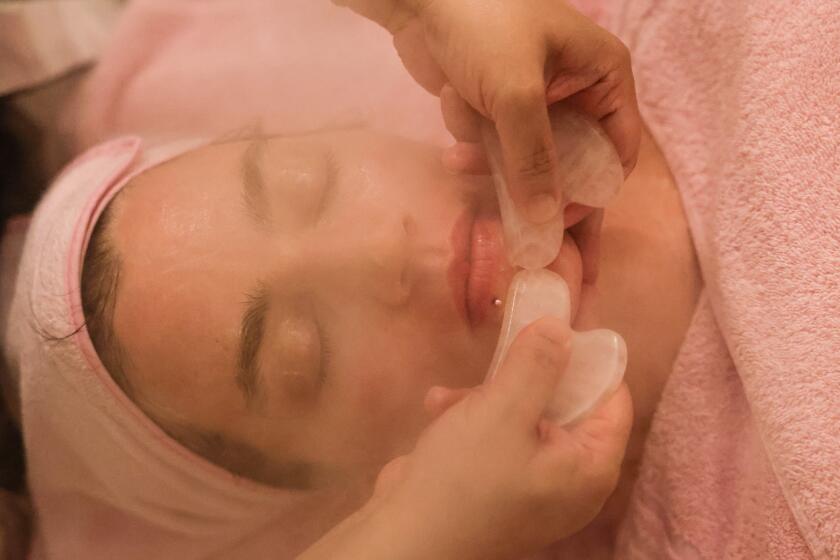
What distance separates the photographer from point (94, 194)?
851 millimetres

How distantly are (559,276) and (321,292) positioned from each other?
8.5 inches

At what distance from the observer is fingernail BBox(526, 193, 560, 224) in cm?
65

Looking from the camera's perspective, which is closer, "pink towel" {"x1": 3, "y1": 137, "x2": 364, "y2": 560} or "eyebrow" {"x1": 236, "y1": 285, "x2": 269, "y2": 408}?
"eyebrow" {"x1": 236, "y1": 285, "x2": 269, "y2": 408}

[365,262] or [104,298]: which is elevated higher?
[365,262]

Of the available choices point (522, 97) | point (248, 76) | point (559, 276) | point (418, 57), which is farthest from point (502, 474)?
point (248, 76)

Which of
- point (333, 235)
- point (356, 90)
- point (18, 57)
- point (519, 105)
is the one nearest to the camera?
point (519, 105)

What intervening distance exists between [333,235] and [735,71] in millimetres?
451

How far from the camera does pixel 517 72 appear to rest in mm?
623

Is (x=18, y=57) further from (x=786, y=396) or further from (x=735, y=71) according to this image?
(x=786, y=396)

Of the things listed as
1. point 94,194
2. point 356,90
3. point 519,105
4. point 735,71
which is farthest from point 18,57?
point 735,71

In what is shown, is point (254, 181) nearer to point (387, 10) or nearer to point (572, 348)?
point (387, 10)

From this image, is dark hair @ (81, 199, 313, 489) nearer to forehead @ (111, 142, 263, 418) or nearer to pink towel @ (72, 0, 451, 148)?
forehead @ (111, 142, 263, 418)

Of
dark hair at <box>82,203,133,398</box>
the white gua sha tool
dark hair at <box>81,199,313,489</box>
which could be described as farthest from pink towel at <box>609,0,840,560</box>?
dark hair at <box>82,203,133,398</box>

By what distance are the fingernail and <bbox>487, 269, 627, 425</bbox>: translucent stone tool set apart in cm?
5
